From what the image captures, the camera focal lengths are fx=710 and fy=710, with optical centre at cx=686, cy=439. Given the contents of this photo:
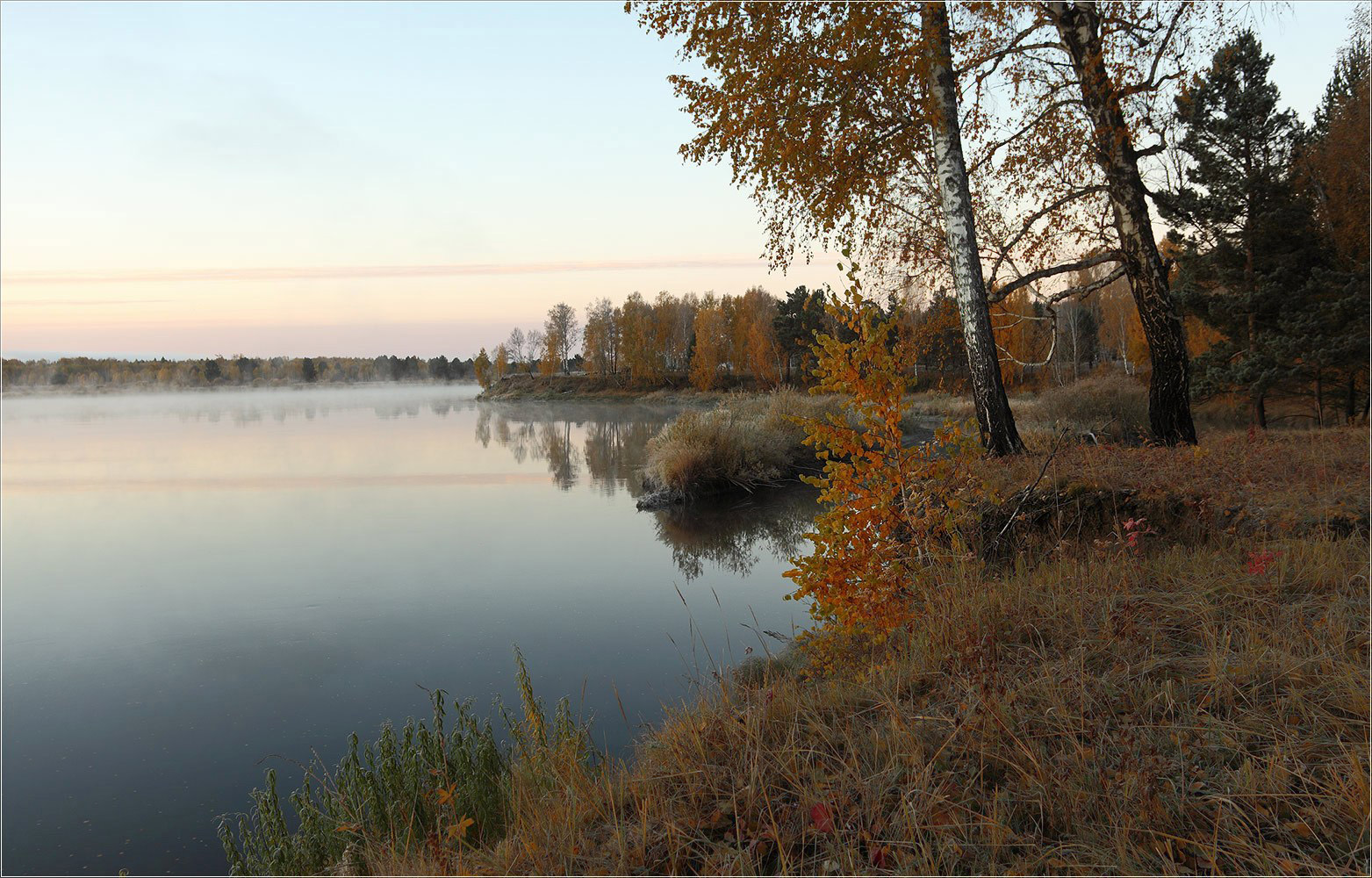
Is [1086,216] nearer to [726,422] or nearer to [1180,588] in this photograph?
[1180,588]

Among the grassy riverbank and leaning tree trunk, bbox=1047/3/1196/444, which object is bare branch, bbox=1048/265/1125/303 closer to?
leaning tree trunk, bbox=1047/3/1196/444

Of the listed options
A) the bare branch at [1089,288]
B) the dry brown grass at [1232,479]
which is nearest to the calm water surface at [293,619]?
the dry brown grass at [1232,479]

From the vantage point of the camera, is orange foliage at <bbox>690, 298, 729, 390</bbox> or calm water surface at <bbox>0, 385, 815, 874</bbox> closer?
calm water surface at <bbox>0, 385, 815, 874</bbox>

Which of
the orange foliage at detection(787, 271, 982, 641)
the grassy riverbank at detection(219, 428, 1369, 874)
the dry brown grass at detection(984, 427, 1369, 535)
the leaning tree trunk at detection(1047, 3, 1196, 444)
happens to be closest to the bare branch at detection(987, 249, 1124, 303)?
the leaning tree trunk at detection(1047, 3, 1196, 444)

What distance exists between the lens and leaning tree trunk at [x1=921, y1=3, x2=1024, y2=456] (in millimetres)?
7875

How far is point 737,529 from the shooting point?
11.5 metres

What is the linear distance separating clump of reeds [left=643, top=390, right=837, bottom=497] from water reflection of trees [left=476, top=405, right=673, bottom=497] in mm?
1282

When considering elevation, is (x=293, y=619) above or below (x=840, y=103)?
below

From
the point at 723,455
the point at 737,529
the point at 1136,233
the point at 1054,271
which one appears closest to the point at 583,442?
the point at 723,455

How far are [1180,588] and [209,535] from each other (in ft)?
44.4

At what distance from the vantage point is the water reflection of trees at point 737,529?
9797 mm

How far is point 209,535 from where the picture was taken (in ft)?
39.4

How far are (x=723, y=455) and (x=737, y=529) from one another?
11.2 ft

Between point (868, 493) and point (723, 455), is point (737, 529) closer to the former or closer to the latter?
point (723, 455)
